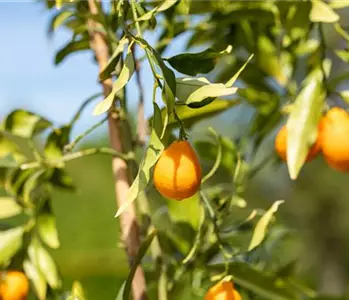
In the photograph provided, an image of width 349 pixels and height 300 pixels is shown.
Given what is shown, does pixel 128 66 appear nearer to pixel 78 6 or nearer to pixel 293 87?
pixel 78 6

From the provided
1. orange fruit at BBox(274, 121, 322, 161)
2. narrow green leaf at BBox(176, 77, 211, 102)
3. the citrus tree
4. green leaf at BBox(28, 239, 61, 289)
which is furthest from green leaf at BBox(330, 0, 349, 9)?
green leaf at BBox(28, 239, 61, 289)

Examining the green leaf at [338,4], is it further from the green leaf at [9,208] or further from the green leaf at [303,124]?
the green leaf at [9,208]

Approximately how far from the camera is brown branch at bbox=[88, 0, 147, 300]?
1.86ft

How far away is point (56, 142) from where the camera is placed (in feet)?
2.15

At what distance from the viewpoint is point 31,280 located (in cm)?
64

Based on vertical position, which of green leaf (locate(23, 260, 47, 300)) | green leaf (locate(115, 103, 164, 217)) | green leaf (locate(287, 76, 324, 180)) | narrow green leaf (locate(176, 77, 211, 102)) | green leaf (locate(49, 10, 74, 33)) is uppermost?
narrow green leaf (locate(176, 77, 211, 102))

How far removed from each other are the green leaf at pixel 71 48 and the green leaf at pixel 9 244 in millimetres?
158

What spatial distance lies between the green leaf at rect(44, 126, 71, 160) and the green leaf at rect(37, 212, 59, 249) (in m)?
0.05

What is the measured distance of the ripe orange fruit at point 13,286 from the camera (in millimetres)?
589

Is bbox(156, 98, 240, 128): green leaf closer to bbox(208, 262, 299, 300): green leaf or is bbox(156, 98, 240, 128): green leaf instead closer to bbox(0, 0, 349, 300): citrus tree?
bbox(0, 0, 349, 300): citrus tree

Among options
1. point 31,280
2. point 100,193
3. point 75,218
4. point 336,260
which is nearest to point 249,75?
point 31,280

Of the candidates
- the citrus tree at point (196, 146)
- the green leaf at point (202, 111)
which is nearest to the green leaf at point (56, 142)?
the citrus tree at point (196, 146)

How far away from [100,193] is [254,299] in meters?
4.42

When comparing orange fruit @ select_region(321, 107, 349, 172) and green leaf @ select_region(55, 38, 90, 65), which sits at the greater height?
green leaf @ select_region(55, 38, 90, 65)
